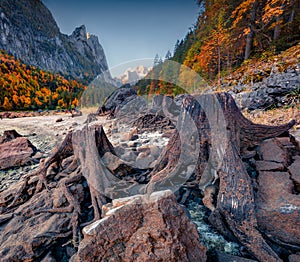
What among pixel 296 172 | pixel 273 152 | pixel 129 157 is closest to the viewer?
pixel 296 172

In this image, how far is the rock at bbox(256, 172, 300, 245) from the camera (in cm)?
152

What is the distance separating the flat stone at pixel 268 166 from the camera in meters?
2.26

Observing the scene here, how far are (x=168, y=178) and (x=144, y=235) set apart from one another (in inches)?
46.7

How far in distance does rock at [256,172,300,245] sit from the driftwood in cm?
21

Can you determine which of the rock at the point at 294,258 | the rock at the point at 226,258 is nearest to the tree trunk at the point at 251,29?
the rock at the point at 294,258

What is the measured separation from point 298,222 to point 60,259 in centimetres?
239

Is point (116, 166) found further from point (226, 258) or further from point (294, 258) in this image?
point (294, 258)

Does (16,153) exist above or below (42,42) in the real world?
below

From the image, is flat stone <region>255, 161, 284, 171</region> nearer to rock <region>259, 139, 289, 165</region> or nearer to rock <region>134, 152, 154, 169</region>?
rock <region>259, 139, 289, 165</region>

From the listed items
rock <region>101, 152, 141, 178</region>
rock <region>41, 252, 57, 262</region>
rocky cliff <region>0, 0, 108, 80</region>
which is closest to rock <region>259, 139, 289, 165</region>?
rock <region>101, 152, 141, 178</region>

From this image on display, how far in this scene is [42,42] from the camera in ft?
288

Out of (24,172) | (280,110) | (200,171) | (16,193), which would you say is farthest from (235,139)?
(24,172)

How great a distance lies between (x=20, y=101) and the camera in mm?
36281

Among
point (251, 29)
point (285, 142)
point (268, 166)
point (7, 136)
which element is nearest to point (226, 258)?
point (268, 166)
